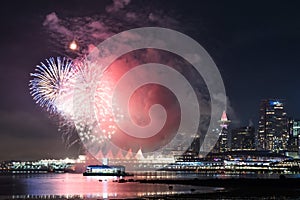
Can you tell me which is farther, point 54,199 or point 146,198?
point 54,199

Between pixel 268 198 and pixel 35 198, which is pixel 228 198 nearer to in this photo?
pixel 268 198

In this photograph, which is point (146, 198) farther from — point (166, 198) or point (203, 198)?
point (203, 198)

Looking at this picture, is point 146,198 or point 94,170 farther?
point 94,170

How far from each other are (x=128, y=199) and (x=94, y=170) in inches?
5116

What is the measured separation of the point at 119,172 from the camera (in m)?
181

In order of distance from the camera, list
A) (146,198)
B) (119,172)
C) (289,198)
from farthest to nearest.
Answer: (119,172)
(146,198)
(289,198)

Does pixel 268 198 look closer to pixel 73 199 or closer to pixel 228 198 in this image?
pixel 228 198

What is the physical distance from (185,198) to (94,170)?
13163 centimetres

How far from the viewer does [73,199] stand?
6216 centimetres

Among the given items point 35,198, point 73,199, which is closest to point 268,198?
point 73,199

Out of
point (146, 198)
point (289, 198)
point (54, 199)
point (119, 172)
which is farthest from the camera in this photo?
point (119, 172)

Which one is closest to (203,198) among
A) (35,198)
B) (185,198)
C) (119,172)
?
(185,198)

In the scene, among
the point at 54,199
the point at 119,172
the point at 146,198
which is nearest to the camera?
the point at 146,198

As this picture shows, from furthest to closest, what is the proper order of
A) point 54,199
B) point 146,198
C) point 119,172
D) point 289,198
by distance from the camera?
point 119,172
point 54,199
point 146,198
point 289,198
